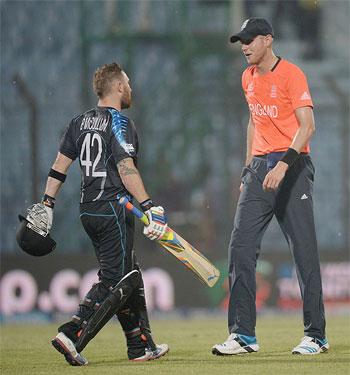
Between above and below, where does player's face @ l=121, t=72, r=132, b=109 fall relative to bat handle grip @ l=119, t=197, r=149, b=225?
above

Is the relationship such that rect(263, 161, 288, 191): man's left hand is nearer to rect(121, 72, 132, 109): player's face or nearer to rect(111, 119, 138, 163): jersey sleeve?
rect(111, 119, 138, 163): jersey sleeve

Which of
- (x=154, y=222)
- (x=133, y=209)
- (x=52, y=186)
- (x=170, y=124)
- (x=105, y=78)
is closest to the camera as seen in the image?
(x=154, y=222)

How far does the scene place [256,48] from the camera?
7.46m

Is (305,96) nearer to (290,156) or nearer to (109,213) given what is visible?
(290,156)

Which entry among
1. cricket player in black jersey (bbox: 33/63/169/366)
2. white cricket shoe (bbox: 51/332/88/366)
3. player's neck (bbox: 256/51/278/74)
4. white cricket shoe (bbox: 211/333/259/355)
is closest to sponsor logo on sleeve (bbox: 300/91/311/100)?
player's neck (bbox: 256/51/278/74)

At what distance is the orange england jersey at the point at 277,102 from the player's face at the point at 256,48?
11 cm

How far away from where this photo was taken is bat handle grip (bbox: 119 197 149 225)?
7.07 metres

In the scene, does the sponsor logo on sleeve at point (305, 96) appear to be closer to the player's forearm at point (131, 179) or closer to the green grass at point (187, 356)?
the player's forearm at point (131, 179)

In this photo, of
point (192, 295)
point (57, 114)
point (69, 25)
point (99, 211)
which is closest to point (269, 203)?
point (99, 211)

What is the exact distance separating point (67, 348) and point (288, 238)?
1.51 meters

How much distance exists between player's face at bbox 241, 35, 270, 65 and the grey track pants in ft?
1.99

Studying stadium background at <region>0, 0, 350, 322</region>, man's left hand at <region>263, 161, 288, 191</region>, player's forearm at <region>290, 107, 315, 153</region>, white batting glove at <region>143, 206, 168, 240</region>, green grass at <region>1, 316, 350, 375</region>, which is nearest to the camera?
green grass at <region>1, 316, 350, 375</region>

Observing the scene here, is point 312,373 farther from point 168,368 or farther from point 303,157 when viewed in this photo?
point 303,157

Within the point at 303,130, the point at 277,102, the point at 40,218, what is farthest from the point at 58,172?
the point at 303,130
